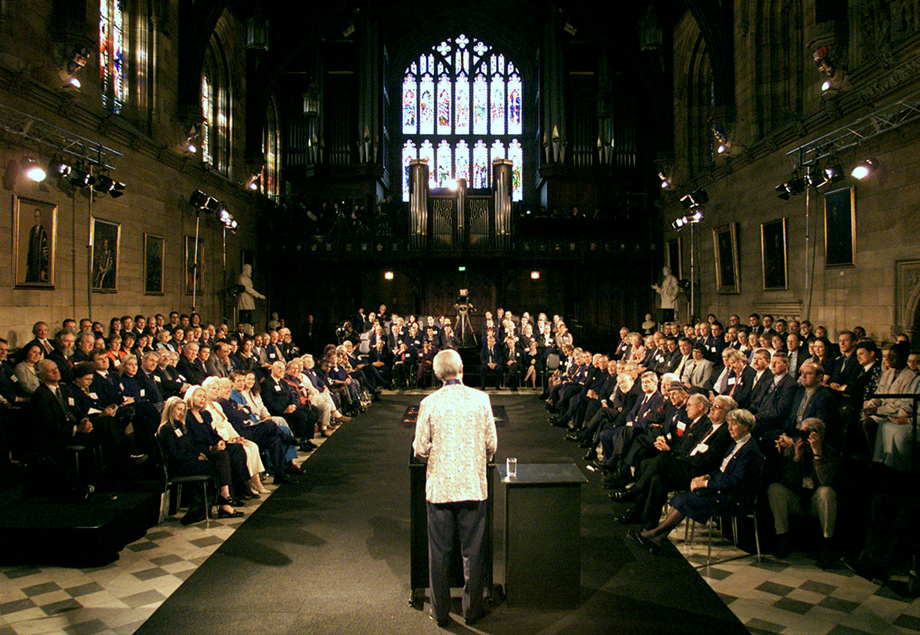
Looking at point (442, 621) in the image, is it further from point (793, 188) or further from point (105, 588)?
point (793, 188)

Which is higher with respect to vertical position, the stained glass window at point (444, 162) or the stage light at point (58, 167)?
the stained glass window at point (444, 162)

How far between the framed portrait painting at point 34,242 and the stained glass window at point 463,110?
1559 cm

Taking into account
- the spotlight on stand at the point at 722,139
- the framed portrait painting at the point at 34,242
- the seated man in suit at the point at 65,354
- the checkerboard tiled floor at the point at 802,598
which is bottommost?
the checkerboard tiled floor at the point at 802,598

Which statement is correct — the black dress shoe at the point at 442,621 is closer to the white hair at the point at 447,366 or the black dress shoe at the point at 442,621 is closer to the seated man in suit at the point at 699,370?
the white hair at the point at 447,366

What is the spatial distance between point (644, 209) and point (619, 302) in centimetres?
267

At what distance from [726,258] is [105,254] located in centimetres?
1135

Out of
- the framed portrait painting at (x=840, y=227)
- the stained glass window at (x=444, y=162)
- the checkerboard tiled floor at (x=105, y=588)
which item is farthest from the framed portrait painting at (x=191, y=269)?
the framed portrait painting at (x=840, y=227)

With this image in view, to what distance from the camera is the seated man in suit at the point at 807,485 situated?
173 inches

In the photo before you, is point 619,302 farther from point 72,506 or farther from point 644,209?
point 72,506

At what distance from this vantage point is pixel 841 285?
9102 millimetres

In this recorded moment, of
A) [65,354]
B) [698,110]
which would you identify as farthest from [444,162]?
[65,354]

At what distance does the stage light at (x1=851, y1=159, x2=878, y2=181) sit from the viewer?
7938 mm

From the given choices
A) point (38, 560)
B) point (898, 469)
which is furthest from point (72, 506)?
point (898, 469)

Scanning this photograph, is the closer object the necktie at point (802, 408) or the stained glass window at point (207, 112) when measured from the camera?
the necktie at point (802, 408)
